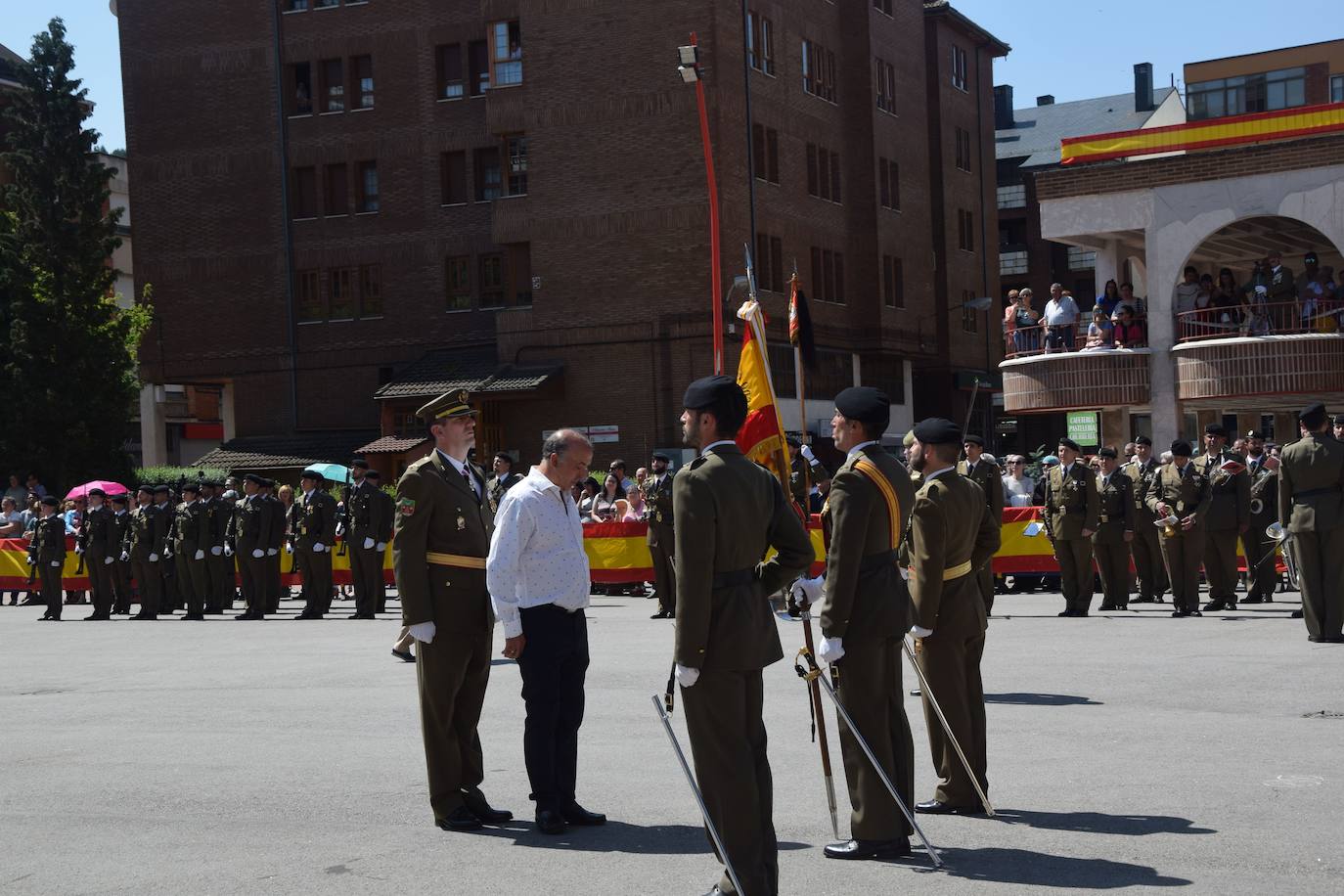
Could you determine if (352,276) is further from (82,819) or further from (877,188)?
(82,819)

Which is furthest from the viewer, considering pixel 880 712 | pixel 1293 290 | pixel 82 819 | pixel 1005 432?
pixel 1005 432

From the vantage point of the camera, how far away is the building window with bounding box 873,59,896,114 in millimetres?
51031

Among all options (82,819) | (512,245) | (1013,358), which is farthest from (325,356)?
(82,819)

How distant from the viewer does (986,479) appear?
47.7ft

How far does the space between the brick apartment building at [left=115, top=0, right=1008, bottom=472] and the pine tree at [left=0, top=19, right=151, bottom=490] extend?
6.30ft

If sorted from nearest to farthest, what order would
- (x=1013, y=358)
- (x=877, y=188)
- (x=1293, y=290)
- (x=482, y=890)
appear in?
1. (x=482, y=890)
2. (x=1293, y=290)
3. (x=1013, y=358)
4. (x=877, y=188)

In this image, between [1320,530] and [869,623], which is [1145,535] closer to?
[1320,530]

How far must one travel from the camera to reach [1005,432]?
246 ft

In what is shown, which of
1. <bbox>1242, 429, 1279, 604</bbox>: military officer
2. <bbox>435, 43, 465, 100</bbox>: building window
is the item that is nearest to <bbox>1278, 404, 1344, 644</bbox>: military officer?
<bbox>1242, 429, 1279, 604</bbox>: military officer

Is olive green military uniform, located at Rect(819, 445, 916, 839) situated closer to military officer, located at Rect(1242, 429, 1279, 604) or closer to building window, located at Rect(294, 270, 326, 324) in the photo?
military officer, located at Rect(1242, 429, 1279, 604)

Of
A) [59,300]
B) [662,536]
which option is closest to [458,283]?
[59,300]

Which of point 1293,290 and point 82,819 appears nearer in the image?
point 82,819

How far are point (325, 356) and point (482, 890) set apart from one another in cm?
4374

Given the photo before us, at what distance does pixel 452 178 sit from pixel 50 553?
76.9 ft
